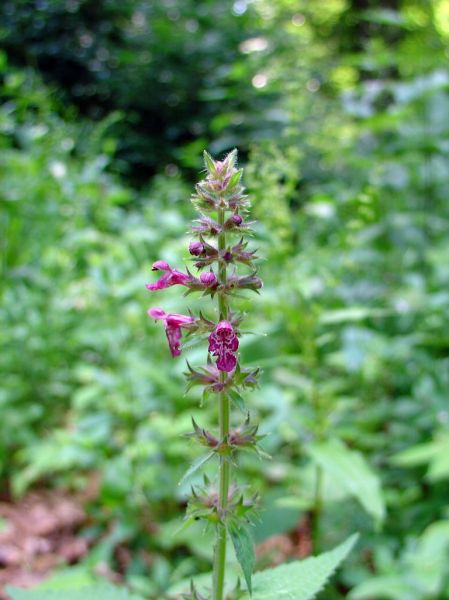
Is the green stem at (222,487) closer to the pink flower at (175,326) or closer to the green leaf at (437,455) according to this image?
the pink flower at (175,326)

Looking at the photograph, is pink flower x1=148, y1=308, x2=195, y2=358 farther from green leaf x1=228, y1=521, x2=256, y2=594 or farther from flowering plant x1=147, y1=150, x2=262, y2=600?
green leaf x1=228, y1=521, x2=256, y2=594

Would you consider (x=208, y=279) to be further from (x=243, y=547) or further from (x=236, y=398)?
(x=243, y=547)

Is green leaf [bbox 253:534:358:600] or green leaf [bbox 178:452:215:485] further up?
green leaf [bbox 178:452:215:485]

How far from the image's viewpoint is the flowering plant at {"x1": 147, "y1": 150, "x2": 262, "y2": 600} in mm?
1054

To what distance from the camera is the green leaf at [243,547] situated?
101 centimetres

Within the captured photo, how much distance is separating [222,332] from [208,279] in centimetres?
10

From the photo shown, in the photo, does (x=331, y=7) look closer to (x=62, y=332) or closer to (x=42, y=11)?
(x=42, y=11)

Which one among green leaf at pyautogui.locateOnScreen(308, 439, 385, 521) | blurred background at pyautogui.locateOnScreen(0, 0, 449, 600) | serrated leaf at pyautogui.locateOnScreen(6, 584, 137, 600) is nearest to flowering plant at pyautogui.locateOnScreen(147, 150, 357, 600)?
serrated leaf at pyautogui.locateOnScreen(6, 584, 137, 600)

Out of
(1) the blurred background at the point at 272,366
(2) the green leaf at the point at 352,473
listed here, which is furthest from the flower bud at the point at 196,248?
(2) the green leaf at the point at 352,473

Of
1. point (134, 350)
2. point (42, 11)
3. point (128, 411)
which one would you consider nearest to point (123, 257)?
point (134, 350)

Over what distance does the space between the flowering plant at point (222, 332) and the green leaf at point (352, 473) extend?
792 millimetres

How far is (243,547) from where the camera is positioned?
1.06m

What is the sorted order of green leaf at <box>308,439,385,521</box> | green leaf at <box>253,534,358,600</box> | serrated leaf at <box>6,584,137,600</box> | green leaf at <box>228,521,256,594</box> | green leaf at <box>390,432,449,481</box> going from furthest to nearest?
green leaf at <box>390,432,449,481</box>, green leaf at <box>308,439,385,521</box>, serrated leaf at <box>6,584,137,600</box>, green leaf at <box>253,534,358,600</box>, green leaf at <box>228,521,256,594</box>

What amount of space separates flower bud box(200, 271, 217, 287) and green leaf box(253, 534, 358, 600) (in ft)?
1.89
